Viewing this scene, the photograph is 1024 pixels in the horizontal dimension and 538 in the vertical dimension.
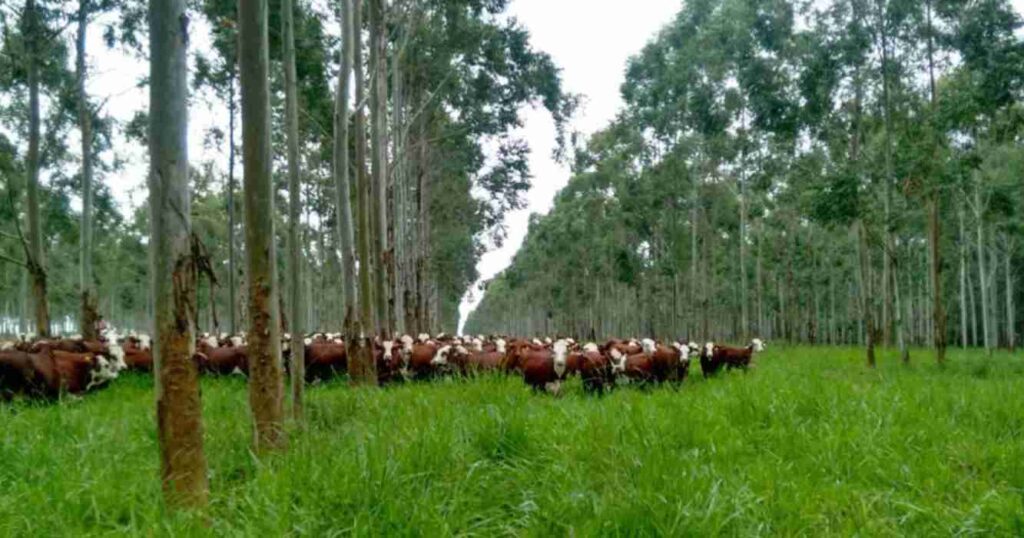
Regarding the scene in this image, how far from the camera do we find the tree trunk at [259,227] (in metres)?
4.53

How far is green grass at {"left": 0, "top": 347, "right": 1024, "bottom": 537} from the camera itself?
319cm

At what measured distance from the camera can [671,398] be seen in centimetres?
738

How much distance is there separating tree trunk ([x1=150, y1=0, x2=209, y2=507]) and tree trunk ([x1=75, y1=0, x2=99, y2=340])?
12114 mm

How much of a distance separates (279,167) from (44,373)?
17144 mm

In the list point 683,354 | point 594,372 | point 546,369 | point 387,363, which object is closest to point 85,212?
point 387,363

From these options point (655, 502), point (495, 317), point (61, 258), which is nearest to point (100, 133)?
point (655, 502)

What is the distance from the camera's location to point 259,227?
455 centimetres

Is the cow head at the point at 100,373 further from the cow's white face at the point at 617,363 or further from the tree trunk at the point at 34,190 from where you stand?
the cow's white face at the point at 617,363

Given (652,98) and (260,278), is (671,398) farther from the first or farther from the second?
(652,98)

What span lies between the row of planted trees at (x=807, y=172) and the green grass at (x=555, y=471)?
9.15m

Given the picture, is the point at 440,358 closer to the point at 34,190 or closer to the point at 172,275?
the point at 172,275

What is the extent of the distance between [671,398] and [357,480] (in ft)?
15.6

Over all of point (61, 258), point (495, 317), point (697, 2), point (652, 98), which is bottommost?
point (495, 317)

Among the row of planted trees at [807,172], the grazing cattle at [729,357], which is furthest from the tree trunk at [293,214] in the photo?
the row of planted trees at [807,172]
